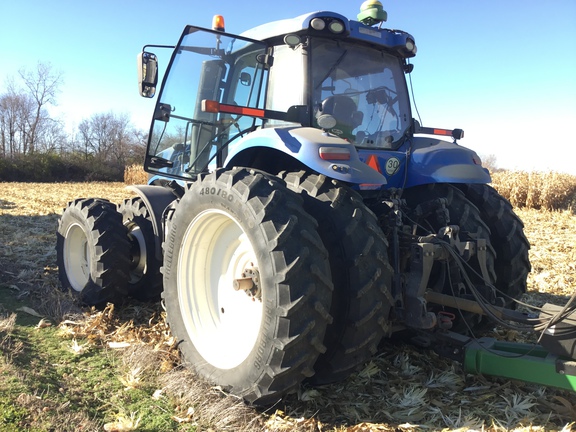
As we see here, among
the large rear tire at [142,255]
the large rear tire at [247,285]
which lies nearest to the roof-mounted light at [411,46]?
the large rear tire at [247,285]

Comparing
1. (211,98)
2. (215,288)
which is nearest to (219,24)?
(211,98)

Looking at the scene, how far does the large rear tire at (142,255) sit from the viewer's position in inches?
163

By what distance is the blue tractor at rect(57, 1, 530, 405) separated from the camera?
239 cm

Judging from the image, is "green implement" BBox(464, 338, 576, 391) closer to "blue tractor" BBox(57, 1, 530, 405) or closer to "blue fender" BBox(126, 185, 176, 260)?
"blue tractor" BBox(57, 1, 530, 405)

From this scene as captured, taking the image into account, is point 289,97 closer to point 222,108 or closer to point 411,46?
point 222,108

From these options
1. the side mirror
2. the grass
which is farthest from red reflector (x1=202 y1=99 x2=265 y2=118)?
the grass

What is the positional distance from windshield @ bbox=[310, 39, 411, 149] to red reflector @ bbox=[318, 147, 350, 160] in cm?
64

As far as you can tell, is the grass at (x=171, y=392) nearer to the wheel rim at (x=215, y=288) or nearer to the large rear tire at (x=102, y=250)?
the large rear tire at (x=102, y=250)

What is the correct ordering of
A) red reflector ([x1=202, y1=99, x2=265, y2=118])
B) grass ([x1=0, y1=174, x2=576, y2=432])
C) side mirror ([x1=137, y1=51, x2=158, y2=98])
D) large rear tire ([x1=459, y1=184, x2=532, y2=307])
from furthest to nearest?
side mirror ([x1=137, y1=51, x2=158, y2=98]), large rear tire ([x1=459, y1=184, x2=532, y2=307]), red reflector ([x1=202, y1=99, x2=265, y2=118]), grass ([x1=0, y1=174, x2=576, y2=432])

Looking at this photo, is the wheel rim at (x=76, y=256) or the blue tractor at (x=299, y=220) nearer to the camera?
the blue tractor at (x=299, y=220)

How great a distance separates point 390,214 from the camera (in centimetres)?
284

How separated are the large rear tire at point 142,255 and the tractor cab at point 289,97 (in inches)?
18.6

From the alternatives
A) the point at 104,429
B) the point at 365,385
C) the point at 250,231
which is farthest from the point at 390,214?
the point at 104,429

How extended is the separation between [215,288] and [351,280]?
1.07 metres
